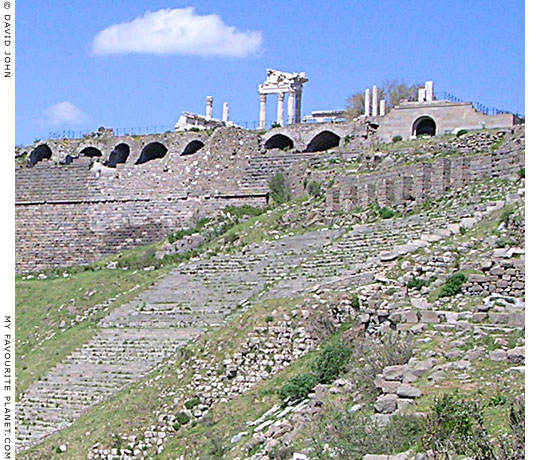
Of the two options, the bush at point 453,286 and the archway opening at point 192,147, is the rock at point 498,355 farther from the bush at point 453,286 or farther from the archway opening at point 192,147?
the archway opening at point 192,147

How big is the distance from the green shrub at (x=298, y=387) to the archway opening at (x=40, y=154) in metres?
31.6

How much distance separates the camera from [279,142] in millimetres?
45562

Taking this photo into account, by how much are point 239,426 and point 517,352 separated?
238 inches

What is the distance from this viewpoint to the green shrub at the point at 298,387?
1933cm

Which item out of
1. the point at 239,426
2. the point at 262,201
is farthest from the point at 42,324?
the point at 239,426

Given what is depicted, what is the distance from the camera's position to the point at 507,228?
Answer: 935 inches

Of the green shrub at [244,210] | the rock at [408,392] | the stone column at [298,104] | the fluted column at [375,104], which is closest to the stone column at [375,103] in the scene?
the fluted column at [375,104]

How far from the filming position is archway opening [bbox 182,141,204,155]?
45.5 m

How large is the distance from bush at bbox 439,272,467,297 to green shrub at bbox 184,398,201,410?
5409 mm

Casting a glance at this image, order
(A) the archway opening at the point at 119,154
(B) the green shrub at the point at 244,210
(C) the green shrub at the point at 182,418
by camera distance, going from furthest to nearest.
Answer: (A) the archway opening at the point at 119,154 → (B) the green shrub at the point at 244,210 → (C) the green shrub at the point at 182,418

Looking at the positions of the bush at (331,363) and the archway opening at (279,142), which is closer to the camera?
the bush at (331,363)

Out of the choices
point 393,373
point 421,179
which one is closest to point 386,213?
point 421,179

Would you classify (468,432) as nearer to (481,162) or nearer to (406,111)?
(481,162)

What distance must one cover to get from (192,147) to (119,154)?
4405mm
